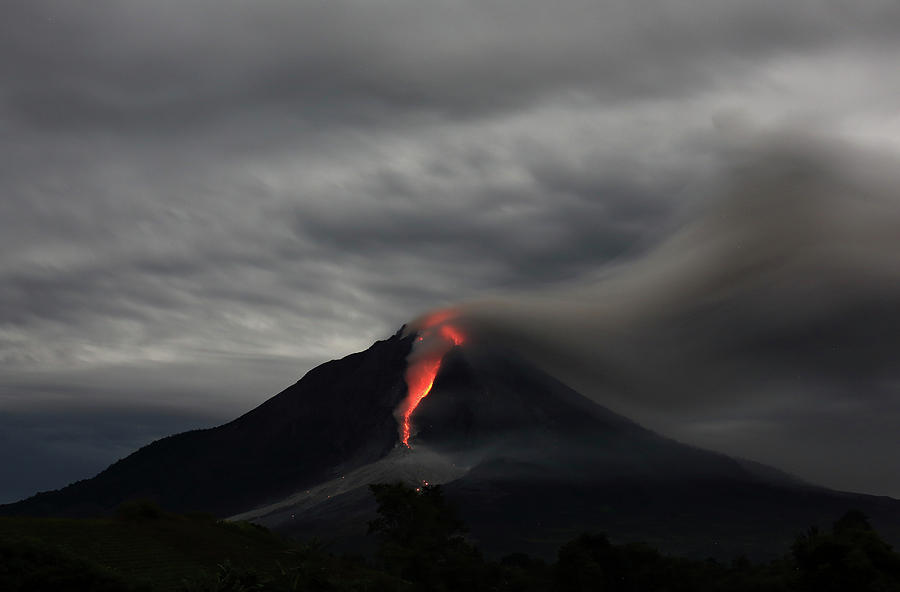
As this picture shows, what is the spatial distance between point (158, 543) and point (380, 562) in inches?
2007

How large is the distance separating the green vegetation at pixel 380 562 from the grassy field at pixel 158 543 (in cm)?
13

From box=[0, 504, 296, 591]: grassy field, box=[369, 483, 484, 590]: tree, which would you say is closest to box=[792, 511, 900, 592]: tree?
box=[369, 483, 484, 590]: tree

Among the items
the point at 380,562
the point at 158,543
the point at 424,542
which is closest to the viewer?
the point at 158,543

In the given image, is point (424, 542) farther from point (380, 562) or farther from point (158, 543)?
point (158, 543)

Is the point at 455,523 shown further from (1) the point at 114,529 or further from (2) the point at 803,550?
(1) the point at 114,529

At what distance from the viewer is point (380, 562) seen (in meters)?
115

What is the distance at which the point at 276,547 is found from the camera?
81.4 metres

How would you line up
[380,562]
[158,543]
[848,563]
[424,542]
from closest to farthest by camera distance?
1. [158,543]
2. [848,563]
3. [380,562]
4. [424,542]

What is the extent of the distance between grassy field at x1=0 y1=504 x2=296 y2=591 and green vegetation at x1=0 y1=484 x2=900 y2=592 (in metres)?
0.13

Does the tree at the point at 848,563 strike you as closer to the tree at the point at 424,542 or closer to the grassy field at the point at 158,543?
the tree at the point at 424,542

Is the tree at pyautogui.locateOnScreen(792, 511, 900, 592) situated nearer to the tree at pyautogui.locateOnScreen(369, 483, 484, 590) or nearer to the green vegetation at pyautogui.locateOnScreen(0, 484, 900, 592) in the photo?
the green vegetation at pyautogui.locateOnScreen(0, 484, 900, 592)

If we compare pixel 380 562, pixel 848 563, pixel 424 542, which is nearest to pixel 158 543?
pixel 380 562

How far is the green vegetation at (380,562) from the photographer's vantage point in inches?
1655

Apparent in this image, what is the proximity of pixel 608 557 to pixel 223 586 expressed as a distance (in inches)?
3226
